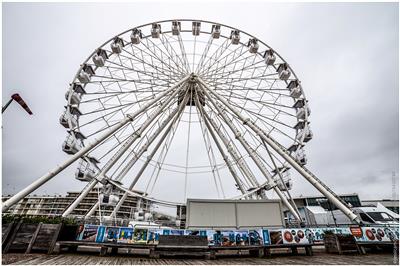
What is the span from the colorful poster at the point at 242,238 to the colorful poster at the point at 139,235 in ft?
13.2

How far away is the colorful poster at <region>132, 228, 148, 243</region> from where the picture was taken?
9484 millimetres

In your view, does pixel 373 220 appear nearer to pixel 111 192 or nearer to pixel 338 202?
pixel 338 202

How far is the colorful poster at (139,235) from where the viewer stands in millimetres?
9484

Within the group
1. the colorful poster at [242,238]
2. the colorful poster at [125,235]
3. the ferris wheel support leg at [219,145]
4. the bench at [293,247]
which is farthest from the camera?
the ferris wheel support leg at [219,145]

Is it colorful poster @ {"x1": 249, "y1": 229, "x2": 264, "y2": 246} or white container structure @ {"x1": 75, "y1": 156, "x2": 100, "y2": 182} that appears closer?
colorful poster @ {"x1": 249, "y1": 229, "x2": 264, "y2": 246}

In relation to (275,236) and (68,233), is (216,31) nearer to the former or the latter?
(275,236)

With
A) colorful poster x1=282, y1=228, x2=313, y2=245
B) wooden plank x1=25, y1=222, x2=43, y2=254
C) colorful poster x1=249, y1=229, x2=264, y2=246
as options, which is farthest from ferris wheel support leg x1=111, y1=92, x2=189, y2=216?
colorful poster x1=282, y1=228, x2=313, y2=245

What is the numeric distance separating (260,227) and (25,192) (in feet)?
35.4

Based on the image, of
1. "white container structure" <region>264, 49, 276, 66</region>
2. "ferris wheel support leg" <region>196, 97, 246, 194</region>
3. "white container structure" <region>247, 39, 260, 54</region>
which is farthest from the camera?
"white container structure" <region>247, 39, 260, 54</region>

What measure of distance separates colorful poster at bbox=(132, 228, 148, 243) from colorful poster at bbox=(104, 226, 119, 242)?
0.78 metres

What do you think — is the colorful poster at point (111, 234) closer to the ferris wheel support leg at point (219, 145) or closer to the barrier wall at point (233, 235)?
the barrier wall at point (233, 235)

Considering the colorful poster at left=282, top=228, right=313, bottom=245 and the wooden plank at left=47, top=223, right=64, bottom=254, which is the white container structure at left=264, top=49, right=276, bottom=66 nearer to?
the colorful poster at left=282, top=228, right=313, bottom=245

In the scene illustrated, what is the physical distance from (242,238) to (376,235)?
6.34 meters

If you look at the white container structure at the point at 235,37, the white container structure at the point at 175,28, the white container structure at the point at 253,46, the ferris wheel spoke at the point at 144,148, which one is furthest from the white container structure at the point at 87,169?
the white container structure at the point at 253,46
